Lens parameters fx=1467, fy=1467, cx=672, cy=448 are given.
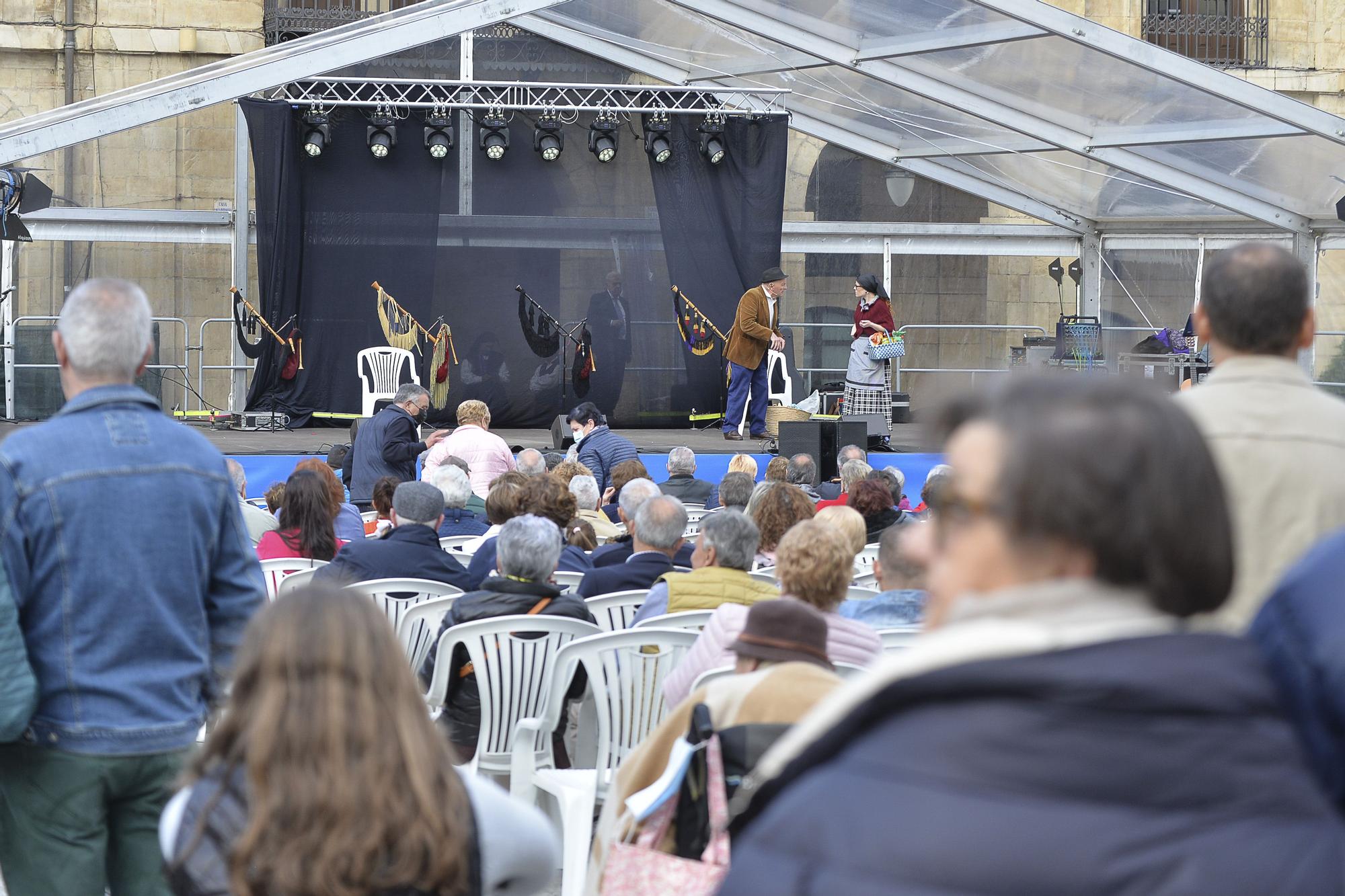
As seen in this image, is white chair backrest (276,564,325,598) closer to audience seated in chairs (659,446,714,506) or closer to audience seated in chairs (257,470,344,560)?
audience seated in chairs (257,470,344,560)

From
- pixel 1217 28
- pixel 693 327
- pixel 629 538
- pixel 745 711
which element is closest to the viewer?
pixel 745 711

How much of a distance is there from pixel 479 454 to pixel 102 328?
19.5 ft

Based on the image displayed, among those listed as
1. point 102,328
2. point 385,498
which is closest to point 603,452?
point 385,498

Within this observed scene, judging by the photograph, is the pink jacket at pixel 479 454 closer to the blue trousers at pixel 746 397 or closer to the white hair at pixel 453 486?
the white hair at pixel 453 486

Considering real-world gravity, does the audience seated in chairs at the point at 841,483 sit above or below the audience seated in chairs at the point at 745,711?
below

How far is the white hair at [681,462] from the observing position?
25.2 ft

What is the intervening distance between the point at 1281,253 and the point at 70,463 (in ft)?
6.17

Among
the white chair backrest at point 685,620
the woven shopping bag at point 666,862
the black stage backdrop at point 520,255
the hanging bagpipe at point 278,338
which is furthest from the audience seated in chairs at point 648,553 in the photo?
the hanging bagpipe at point 278,338

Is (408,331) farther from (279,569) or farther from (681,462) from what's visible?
(279,569)

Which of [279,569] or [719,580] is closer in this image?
[719,580]

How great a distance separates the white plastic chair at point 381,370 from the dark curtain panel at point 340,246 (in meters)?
0.26

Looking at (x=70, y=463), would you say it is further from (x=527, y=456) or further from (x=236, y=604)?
(x=527, y=456)

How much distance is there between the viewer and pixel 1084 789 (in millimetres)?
971

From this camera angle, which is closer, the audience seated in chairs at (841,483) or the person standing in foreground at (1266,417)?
the person standing in foreground at (1266,417)
